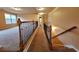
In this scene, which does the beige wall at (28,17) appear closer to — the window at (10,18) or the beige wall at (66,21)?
the window at (10,18)

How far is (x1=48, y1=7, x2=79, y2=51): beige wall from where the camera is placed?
56.9 inches

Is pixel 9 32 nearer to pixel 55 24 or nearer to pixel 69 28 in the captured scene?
pixel 55 24

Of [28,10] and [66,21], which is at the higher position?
[28,10]

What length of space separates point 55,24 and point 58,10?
20 centimetres

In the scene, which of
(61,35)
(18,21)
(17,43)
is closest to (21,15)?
(18,21)

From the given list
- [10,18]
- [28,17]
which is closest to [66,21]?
[28,17]

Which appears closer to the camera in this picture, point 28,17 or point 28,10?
point 28,10

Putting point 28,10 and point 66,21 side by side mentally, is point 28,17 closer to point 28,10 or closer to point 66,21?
point 28,10

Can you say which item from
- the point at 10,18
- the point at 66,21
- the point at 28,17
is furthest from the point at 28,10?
the point at 66,21

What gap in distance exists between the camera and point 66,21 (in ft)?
4.93
